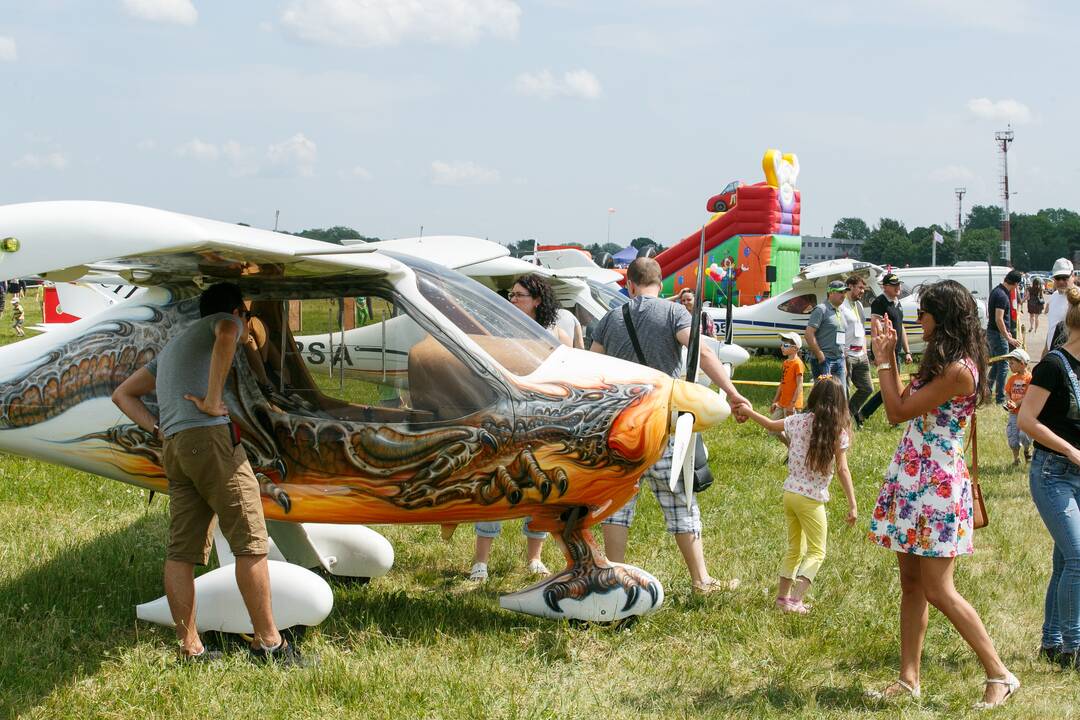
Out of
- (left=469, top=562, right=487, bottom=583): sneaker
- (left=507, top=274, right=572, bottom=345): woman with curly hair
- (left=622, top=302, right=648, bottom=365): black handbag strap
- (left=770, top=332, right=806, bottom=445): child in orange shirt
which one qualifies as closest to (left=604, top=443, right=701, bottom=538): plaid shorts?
(left=622, top=302, right=648, bottom=365): black handbag strap

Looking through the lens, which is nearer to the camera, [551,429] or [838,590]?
[551,429]

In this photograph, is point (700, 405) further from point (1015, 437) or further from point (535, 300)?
point (1015, 437)

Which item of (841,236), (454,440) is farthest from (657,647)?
(841,236)

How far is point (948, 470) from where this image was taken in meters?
4.18

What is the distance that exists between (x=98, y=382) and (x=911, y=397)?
12.7 ft

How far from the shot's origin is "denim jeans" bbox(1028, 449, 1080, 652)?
4719mm

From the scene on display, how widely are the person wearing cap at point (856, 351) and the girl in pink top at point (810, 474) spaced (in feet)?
20.8

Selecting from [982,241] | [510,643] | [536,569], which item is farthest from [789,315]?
[982,241]

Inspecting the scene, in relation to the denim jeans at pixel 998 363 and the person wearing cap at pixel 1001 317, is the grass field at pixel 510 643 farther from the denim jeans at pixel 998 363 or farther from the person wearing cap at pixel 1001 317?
the denim jeans at pixel 998 363

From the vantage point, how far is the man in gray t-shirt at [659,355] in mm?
5637

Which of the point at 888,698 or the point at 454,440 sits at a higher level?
the point at 454,440

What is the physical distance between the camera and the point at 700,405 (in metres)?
4.88

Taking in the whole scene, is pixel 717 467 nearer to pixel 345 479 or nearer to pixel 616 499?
pixel 616 499

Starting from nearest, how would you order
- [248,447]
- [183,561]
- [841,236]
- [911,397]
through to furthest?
[911,397], [183,561], [248,447], [841,236]
